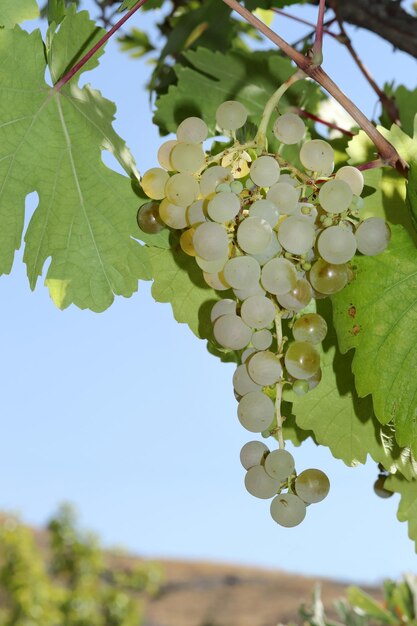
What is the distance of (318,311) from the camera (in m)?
0.77

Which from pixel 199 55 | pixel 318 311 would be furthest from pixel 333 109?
pixel 318 311

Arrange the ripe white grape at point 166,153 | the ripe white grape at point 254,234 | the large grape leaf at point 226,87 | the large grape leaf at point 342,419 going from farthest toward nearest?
the large grape leaf at point 226,87 → the large grape leaf at point 342,419 → the ripe white grape at point 166,153 → the ripe white grape at point 254,234

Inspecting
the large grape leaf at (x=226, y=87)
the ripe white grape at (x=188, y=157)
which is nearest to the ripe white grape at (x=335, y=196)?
the ripe white grape at (x=188, y=157)

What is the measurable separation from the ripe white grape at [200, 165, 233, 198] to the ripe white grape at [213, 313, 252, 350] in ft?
0.33

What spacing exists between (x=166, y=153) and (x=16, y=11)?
0.23 metres

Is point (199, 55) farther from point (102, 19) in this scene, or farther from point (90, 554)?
point (90, 554)

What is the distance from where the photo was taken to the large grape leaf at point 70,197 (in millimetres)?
745

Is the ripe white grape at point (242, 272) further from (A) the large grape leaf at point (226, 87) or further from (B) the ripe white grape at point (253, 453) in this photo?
(A) the large grape leaf at point (226, 87)

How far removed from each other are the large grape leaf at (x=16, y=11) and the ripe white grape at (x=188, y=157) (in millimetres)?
241

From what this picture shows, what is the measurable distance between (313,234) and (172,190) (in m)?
0.12

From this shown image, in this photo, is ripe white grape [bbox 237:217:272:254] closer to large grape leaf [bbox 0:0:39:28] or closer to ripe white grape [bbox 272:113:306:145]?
ripe white grape [bbox 272:113:306:145]

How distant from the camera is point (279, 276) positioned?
0.58 metres

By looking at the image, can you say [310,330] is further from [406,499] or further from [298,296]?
[406,499]

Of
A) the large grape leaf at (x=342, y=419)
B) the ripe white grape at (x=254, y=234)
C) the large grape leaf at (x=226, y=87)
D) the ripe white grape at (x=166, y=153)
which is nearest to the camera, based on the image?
the ripe white grape at (x=254, y=234)
